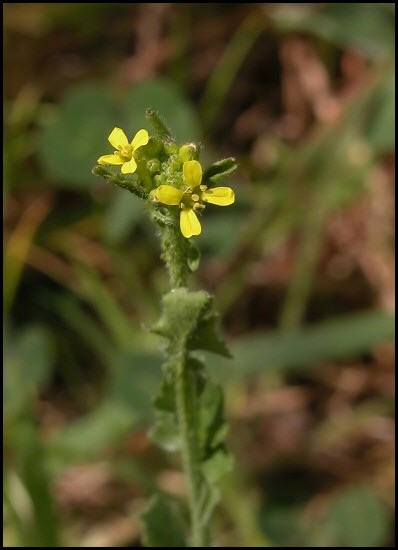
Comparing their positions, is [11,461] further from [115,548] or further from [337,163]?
[337,163]

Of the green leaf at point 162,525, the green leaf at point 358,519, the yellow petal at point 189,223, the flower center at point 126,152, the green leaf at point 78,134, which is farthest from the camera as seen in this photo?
the green leaf at point 78,134

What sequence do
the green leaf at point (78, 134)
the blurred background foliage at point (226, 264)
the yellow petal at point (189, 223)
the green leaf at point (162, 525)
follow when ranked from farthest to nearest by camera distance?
1. the green leaf at point (78, 134)
2. the blurred background foliage at point (226, 264)
3. the green leaf at point (162, 525)
4. the yellow petal at point (189, 223)

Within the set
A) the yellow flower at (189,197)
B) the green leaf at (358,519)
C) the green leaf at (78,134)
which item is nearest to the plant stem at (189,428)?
the yellow flower at (189,197)

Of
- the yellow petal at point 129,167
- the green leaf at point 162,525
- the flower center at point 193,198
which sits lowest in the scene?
the green leaf at point 162,525

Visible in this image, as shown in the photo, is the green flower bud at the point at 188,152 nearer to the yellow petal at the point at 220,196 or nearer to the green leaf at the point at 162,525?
the yellow petal at the point at 220,196

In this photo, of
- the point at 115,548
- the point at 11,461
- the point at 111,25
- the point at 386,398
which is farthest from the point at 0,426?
the point at 111,25

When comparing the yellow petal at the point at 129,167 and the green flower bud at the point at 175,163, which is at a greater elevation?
the green flower bud at the point at 175,163

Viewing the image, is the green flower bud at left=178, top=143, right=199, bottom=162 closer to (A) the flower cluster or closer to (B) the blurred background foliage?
(A) the flower cluster

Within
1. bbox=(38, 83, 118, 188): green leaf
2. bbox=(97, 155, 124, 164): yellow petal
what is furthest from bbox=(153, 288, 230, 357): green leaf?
bbox=(38, 83, 118, 188): green leaf
